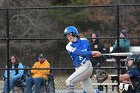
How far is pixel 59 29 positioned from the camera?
54.7 ft

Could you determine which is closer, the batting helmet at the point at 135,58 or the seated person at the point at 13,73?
the batting helmet at the point at 135,58

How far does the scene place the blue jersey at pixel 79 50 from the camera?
12859mm

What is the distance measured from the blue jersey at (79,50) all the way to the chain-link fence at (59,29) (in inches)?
81.7

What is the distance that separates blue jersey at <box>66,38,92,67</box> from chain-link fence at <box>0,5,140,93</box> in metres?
2.08

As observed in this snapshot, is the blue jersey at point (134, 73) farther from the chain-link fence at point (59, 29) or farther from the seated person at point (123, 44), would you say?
the chain-link fence at point (59, 29)

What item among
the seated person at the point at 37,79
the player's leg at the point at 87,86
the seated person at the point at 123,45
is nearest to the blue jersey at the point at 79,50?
the player's leg at the point at 87,86

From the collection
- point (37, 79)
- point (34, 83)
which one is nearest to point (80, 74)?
point (37, 79)

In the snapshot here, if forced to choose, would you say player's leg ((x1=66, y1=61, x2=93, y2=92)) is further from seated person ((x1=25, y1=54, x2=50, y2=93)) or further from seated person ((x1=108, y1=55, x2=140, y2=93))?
seated person ((x1=25, y1=54, x2=50, y2=93))

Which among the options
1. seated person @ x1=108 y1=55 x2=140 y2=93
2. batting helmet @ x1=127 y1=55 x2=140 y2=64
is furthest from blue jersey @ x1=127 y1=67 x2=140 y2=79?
batting helmet @ x1=127 y1=55 x2=140 y2=64

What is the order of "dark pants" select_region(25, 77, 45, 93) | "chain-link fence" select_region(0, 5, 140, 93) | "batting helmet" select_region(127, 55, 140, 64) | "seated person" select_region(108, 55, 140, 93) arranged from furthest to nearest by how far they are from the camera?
"chain-link fence" select_region(0, 5, 140, 93) < "dark pants" select_region(25, 77, 45, 93) < "batting helmet" select_region(127, 55, 140, 64) < "seated person" select_region(108, 55, 140, 93)

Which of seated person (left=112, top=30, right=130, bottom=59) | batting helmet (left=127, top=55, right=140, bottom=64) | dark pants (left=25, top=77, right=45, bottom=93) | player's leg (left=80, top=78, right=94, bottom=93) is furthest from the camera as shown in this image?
dark pants (left=25, top=77, right=45, bottom=93)

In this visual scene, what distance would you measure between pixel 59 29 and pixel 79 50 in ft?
12.6

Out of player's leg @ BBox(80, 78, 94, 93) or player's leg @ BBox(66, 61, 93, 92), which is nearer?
player's leg @ BBox(66, 61, 93, 92)

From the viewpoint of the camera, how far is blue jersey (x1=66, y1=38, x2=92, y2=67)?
1286 centimetres
